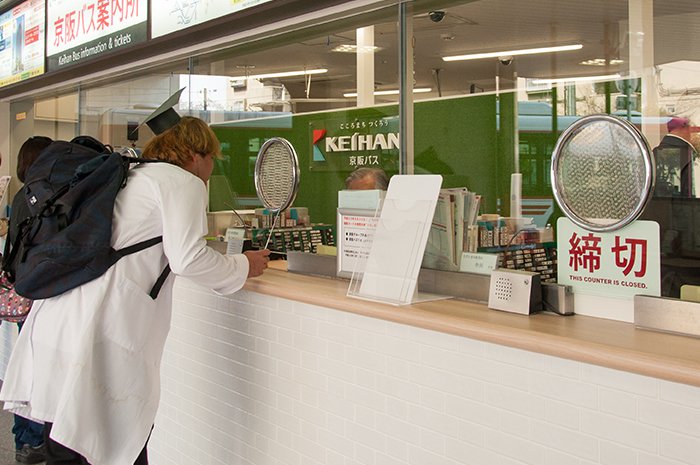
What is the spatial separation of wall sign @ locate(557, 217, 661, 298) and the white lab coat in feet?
3.52

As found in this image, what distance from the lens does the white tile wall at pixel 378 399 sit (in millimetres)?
1587

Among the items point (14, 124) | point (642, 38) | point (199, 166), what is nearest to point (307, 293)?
point (199, 166)

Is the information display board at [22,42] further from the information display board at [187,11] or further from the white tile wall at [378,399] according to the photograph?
the white tile wall at [378,399]

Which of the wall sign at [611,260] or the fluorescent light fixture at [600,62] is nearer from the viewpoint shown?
the wall sign at [611,260]

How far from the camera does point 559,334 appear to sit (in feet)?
5.56

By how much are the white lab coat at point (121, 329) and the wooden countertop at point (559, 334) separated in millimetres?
480

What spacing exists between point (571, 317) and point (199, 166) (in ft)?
4.47

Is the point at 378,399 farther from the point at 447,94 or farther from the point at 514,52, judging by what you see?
the point at 514,52

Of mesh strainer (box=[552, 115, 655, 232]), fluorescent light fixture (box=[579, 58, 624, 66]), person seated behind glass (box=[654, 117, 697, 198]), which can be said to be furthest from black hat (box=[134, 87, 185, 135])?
fluorescent light fixture (box=[579, 58, 624, 66])

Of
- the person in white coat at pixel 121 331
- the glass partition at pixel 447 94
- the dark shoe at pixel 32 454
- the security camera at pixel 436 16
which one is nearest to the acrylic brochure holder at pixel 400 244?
the glass partition at pixel 447 94

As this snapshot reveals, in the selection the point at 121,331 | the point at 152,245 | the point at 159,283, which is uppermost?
the point at 152,245

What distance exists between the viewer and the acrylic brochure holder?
216cm

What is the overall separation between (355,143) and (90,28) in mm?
2039

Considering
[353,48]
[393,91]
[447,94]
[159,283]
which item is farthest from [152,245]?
[447,94]
